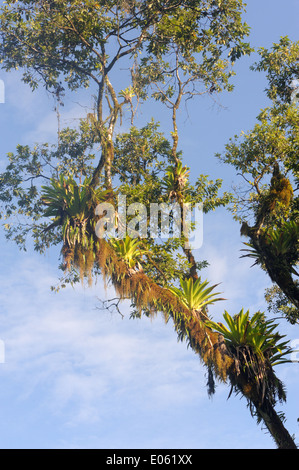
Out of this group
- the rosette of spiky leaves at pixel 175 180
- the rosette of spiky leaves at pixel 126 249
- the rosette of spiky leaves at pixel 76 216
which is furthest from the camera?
the rosette of spiky leaves at pixel 175 180

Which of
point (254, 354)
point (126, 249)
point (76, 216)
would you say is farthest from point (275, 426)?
point (76, 216)

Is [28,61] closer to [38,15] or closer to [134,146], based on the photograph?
[38,15]

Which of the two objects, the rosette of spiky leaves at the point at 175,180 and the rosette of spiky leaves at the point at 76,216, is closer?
the rosette of spiky leaves at the point at 76,216

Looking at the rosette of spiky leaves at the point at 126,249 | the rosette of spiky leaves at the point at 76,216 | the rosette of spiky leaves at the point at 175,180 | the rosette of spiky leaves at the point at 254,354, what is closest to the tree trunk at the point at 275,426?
the rosette of spiky leaves at the point at 254,354

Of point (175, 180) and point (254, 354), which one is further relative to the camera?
point (175, 180)

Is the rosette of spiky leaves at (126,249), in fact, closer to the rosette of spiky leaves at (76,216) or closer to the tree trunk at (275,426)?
the rosette of spiky leaves at (76,216)

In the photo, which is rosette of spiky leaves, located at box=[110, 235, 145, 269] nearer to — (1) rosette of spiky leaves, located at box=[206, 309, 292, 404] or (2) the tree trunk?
(1) rosette of spiky leaves, located at box=[206, 309, 292, 404]

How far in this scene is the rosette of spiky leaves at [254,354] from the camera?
10.8 m

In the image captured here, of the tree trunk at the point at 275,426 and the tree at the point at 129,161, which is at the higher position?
the tree at the point at 129,161

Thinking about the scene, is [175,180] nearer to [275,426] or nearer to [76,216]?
[76,216]

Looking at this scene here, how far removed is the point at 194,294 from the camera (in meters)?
11.9

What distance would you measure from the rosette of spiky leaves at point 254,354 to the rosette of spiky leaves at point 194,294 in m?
0.61

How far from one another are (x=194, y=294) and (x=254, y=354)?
1949mm
